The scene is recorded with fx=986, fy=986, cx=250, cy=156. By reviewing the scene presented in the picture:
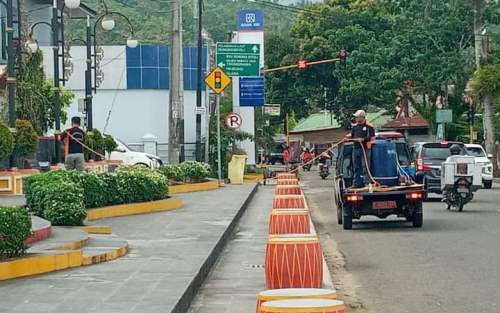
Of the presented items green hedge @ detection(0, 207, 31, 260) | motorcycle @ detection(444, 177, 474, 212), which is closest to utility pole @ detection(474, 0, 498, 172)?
motorcycle @ detection(444, 177, 474, 212)

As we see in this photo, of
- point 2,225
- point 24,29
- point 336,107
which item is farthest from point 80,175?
point 336,107

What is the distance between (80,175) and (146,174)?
3487 mm

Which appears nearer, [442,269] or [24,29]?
[442,269]

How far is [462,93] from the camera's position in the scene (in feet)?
177

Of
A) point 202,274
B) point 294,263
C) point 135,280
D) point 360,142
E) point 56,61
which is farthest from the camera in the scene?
point 56,61

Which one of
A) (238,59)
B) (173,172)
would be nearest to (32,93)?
(173,172)

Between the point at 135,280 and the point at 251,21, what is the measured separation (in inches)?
1684

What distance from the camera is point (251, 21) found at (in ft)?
173

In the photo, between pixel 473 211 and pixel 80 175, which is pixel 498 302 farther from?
pixel 473 211

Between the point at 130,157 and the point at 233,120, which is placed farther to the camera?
the point at 233,120

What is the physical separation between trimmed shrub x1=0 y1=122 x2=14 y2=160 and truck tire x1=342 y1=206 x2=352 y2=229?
290 inches

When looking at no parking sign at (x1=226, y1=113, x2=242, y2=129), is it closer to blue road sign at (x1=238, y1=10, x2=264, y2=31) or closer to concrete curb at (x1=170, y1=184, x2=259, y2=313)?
blue road sign at (x1=238, y1=10, x2=264, y2=31)

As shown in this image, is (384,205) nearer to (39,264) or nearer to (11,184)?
(11,184)

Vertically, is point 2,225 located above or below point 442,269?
above
